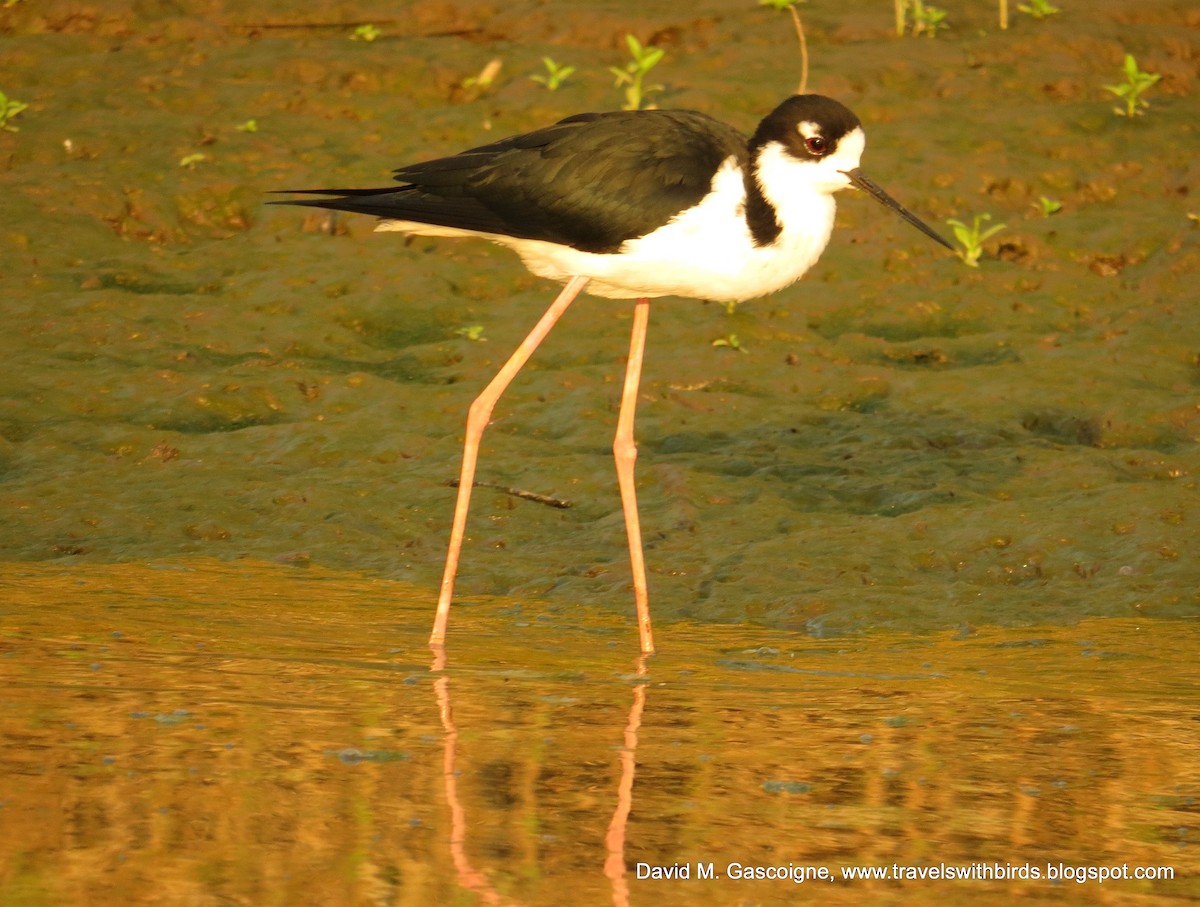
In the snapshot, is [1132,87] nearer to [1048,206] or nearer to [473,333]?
[1048,206]

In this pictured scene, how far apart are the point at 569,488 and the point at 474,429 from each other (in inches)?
28.3

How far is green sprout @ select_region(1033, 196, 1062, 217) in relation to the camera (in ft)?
27.8

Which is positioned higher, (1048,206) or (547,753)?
(1048,206)

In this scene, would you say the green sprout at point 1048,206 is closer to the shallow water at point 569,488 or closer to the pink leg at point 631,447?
the shallow water at point 569,488

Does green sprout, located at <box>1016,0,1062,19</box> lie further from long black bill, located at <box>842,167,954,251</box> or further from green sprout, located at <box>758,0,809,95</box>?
long black bill, located at <box>842,167,954,251</box>

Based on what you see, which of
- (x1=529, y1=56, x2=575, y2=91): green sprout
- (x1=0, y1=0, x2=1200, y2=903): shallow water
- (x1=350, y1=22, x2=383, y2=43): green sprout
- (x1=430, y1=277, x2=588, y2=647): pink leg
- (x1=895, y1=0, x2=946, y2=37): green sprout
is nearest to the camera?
(x1=0, y1=0, x2=1200, y2=903): shallow water

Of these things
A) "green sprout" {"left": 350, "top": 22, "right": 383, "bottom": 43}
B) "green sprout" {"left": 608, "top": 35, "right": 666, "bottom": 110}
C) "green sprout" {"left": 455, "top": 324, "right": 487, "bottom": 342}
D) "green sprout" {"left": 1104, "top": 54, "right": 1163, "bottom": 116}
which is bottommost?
"green sprout" {"left": 455, "top": 324, "right": 487, "bottom": 342}

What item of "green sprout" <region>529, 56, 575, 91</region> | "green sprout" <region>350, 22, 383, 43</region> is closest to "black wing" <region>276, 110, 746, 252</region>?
"green sprout" <region>529, 56, 575, 91</region>

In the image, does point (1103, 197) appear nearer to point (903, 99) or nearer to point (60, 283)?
point (903, 99)

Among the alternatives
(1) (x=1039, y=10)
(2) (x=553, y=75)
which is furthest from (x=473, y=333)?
(1) (x=1039, y=10)

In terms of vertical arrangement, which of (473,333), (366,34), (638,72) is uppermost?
(638,72)

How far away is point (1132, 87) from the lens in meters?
8.95

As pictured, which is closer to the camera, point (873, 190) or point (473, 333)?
point (873, 190)

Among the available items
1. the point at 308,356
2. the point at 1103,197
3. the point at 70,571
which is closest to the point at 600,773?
the point at 70,571
